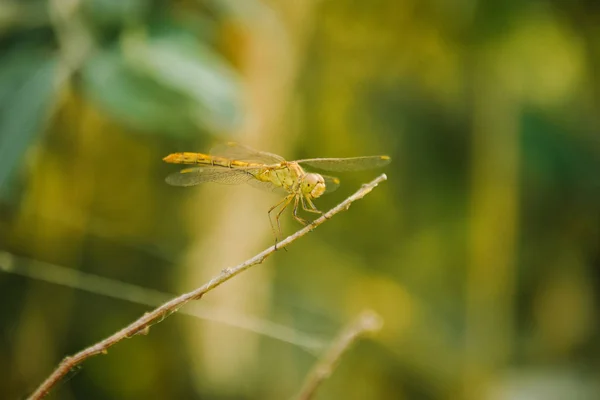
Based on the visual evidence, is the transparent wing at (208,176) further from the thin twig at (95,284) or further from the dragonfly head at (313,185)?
the thin twig at (95,284)

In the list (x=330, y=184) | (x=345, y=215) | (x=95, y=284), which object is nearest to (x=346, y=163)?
(x=330, y=184)

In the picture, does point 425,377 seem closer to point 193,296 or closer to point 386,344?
point 386,344

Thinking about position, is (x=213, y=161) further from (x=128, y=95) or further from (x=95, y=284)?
(x=95, y=284)

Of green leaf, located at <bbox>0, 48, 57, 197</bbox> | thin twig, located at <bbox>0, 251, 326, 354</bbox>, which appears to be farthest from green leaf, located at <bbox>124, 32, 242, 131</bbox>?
thin twig, located at <bbox>0, 251, 326, 354</bbox>

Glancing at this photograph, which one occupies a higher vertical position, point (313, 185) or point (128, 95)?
point (128, 95)

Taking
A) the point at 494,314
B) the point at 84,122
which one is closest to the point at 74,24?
the point at 84,122

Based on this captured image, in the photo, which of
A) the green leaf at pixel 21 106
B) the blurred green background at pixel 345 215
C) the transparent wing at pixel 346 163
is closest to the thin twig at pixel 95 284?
the blurred green background at pixel 345 215

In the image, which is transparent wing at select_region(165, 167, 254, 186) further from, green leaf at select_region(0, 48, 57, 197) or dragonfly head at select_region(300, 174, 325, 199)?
green leaf at select_region(0, 48, 57, 197)
